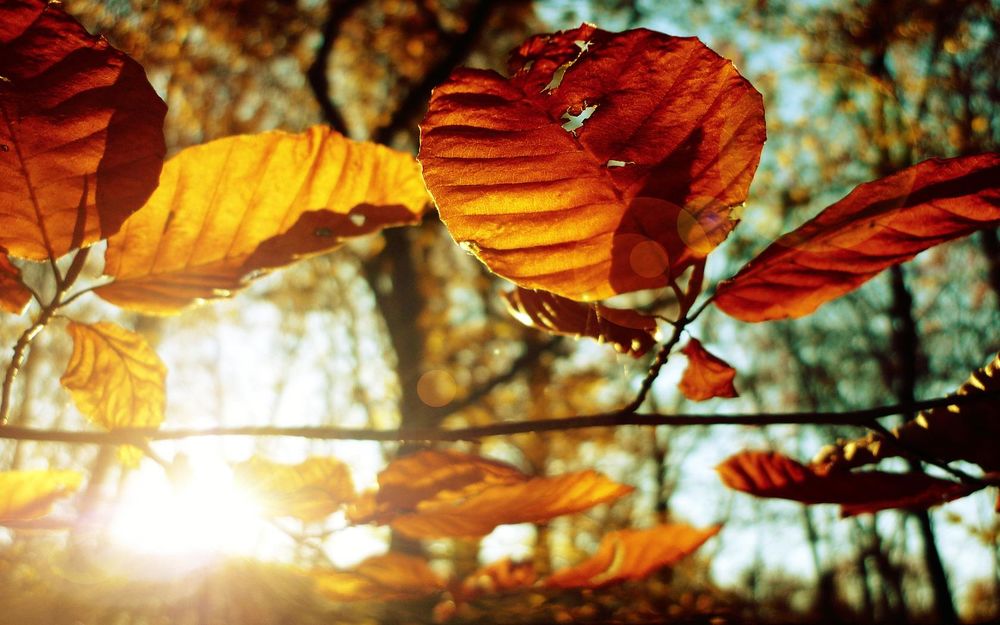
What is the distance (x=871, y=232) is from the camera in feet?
0.90

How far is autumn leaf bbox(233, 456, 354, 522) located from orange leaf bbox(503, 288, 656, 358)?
0.21 meters

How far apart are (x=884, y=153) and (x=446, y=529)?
4.92 meters

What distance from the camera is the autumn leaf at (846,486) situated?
35 centimetres

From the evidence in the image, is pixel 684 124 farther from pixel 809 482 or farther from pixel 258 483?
pixel 258 483

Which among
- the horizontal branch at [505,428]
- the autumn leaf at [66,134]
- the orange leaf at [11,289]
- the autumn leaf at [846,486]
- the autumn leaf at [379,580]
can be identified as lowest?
the autumn leaf at [379,580]

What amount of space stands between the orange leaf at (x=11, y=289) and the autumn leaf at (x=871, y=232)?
0.38 metres

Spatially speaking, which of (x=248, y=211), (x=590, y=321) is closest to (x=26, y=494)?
(x=248, y=211)

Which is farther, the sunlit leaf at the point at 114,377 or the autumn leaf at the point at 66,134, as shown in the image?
the sunlit leaf at the point at 114,377

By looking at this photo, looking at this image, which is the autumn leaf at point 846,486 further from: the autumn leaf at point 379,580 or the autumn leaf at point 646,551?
the autumn leaf at point 379,580

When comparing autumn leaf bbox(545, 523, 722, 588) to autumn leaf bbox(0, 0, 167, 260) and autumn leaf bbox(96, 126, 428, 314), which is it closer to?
autumn leaf bbox(96, 126, 428, 314)

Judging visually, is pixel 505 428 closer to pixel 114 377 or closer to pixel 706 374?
pixel 706 374

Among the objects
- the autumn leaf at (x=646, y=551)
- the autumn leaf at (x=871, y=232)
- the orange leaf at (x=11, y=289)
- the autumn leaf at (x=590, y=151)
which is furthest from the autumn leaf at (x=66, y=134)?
the autumn leaf at (x=646, y=551)

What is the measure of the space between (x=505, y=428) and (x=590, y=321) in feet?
0.35

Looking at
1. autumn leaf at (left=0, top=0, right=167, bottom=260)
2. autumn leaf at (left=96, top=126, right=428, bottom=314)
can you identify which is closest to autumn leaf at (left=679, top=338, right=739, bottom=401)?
autumn leaf at (left=96, top=126, right=428, bottom=314)
